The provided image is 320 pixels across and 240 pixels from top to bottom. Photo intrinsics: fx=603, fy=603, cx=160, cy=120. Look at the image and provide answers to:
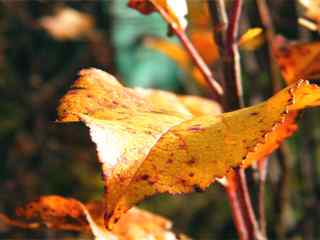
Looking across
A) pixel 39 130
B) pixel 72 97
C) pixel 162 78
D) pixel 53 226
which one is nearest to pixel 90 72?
pixel 72 97

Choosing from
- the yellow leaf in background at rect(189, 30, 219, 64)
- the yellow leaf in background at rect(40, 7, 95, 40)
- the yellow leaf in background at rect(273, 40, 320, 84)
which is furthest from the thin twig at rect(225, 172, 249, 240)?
the yellow leaf in background at rect(40, 7, 95, 40)

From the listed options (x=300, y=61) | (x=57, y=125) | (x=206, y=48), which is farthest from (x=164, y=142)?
(x=57, y=125)

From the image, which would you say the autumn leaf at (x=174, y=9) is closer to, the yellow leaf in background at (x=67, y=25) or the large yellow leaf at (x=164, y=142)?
the large yellow leaf at (x=164, y=142)

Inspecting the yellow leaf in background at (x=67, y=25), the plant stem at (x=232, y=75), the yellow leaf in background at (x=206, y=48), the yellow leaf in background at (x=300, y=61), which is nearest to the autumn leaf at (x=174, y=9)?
the plant stem at (x=232, y=75)

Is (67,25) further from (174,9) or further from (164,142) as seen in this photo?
(164,142)

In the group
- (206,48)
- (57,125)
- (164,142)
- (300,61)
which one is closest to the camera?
(164,142)

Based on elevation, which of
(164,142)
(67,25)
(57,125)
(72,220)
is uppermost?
(164,142)
